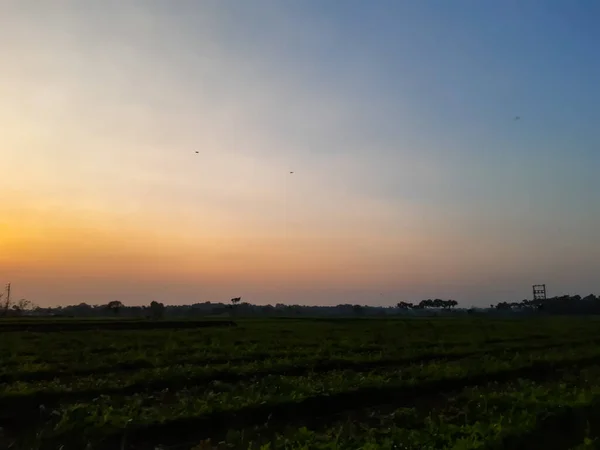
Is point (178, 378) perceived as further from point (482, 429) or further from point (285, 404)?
point (482, 429)

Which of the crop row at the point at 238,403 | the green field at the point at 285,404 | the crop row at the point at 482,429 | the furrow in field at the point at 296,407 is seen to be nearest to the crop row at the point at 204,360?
the green field at the point at 285,404

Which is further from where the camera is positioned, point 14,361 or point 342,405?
point 14,361

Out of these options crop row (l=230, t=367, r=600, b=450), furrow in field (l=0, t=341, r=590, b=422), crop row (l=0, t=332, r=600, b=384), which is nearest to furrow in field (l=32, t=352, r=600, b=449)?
crop row (l=230, t=367, r=600, b=450)

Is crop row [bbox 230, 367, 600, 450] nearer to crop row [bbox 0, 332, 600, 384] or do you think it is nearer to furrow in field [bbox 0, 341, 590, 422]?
furrow in field [bbox 0, 341, 590, 422]

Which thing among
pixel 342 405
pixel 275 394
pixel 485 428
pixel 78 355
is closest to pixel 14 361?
pixel 78 355

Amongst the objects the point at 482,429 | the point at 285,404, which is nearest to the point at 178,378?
the point at 285,404

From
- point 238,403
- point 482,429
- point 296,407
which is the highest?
point 482,429

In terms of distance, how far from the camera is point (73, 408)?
12719mm

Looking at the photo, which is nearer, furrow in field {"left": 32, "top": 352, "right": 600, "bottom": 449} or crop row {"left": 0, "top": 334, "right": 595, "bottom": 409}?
furrow in field {"left": 32, "top": 352, "right": 600, "bottom": 449}

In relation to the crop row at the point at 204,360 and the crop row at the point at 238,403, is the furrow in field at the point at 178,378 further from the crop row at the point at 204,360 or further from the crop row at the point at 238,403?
the crop row at the point at 238,403

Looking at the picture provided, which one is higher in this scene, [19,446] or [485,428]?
[485,428]

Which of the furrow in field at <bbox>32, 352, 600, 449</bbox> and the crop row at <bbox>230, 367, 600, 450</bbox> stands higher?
the crop row at <bbox>230, 367, 600, 450</bbox>

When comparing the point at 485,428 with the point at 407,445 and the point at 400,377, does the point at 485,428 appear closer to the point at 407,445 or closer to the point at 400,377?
the point at 407,445

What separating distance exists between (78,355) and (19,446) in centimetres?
1592
